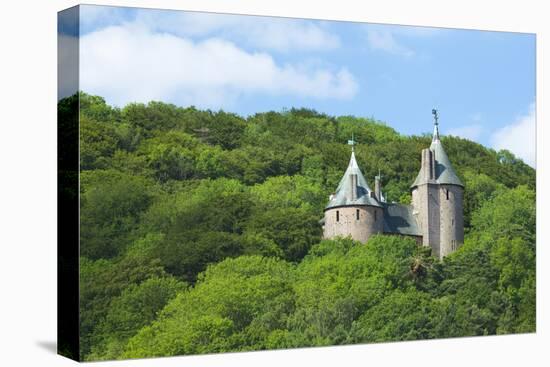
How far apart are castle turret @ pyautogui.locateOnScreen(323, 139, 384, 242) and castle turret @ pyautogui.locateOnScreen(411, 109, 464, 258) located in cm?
124

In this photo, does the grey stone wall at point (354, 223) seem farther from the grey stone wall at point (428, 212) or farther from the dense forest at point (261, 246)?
the grey stone wall at point (428, 212)

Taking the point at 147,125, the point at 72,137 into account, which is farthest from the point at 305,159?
the point at 72,137

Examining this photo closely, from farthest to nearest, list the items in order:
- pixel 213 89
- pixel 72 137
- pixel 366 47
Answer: pixel 366 47, pixel 213 89, pixel 72 137

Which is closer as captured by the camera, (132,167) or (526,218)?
(132,167)

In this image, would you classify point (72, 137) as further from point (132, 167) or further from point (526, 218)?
point (526, 218)

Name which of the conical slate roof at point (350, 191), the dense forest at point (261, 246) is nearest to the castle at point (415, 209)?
the conical slate roof at point (350, 191)

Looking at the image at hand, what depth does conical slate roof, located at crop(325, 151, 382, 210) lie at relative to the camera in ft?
89.9

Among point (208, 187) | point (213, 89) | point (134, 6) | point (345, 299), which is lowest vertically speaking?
point (345, 299)

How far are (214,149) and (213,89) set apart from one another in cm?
127

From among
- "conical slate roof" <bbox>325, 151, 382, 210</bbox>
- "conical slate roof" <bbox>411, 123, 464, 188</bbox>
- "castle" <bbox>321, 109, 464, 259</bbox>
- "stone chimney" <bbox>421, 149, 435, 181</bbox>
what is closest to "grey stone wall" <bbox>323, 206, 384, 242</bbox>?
"castle" <bbox>321, 109, 464, 259</bbox>

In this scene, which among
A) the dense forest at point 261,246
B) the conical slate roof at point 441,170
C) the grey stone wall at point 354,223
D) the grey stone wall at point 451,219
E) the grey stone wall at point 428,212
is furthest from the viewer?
the conical slate roof at point 441,170

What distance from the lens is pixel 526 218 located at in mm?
29594

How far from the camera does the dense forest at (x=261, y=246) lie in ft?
80.3

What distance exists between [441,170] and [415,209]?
4.07 feet
